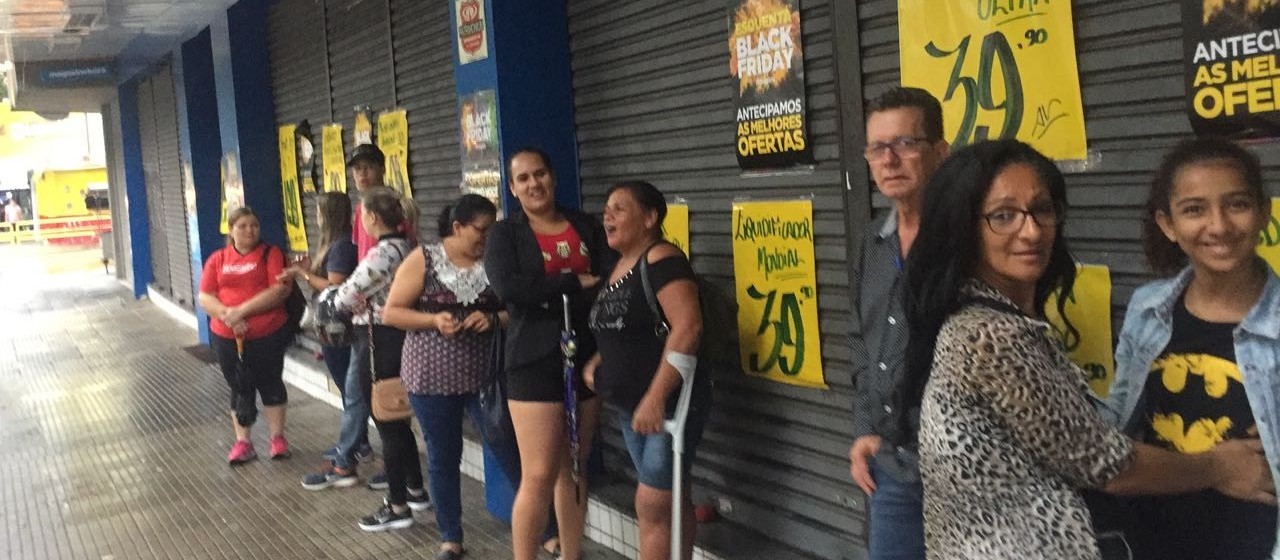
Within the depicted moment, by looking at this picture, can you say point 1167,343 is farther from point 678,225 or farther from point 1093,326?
point 678,225

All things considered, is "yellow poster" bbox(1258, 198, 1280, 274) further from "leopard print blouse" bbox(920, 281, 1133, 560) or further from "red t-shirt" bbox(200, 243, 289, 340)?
"red t-shirt" bbox(200, 243, 289, 340)

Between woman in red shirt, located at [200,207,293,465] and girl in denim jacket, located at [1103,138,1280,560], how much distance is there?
5.15m

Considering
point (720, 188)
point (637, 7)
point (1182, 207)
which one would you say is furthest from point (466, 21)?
point (1182, 207)

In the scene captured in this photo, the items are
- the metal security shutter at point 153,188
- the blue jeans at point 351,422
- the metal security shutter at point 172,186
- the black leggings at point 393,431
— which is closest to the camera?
the black leggings at point 393,431

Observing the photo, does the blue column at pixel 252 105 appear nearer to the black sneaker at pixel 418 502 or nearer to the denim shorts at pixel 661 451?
the black sneaker at pixel 418 502

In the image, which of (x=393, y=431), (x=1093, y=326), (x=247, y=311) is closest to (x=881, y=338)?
(x=1093, y=326)

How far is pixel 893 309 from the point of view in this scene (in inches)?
96.9

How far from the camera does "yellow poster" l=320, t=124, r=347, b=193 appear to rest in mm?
7867

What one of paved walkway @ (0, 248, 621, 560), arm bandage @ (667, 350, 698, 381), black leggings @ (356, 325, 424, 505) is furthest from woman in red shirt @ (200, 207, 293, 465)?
arm bandage @ (667, 350, 698, 381)

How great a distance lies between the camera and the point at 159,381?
973 centimetres

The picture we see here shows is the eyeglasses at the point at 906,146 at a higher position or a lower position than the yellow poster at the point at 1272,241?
higher

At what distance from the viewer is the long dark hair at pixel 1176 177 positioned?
73.6 inches

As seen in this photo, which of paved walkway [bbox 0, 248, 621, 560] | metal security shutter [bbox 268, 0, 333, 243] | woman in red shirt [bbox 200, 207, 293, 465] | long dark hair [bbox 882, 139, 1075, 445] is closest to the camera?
long dark hair [bbox 882, 139, 1075, 445]

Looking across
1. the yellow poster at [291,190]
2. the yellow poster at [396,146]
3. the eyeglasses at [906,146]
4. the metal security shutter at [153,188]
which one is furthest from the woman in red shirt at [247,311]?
the metal security shutter at [153,188]
